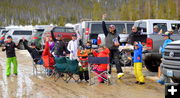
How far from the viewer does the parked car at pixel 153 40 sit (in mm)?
11255

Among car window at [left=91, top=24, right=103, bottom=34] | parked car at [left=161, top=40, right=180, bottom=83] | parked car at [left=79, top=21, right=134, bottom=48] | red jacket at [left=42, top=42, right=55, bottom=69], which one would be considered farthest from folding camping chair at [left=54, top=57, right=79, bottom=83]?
car window at [left=91, top=24, right=103, bottom=34]

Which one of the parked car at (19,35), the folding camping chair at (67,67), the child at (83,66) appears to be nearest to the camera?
the folding camping chair at (67,67)

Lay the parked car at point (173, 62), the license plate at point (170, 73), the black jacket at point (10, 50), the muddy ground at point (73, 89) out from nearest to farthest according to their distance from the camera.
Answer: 1. the parked car at point (173, 62)
2. the license plate at point (170, 73)
3. the muddy ground at point (73, 89)
4. the black jacket at point (10, 50)

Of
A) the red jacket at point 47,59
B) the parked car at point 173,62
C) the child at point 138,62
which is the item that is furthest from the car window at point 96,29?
the parked car at point 173,62

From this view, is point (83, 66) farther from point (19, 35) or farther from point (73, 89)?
point (19, 35)

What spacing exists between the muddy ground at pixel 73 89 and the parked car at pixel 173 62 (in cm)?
146

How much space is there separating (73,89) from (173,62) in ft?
11.2

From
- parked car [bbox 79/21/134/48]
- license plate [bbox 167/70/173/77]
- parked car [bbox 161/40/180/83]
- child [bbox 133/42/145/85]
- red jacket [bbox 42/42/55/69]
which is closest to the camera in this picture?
parked car [bbox 161/40/180/83]

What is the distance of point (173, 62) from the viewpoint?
22.3 ft

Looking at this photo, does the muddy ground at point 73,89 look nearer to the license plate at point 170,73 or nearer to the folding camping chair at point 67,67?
the folding camping chair at point 67,67

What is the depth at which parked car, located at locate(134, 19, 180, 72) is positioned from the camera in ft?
36.9

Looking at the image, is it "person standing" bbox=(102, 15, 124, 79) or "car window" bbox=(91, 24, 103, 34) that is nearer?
"person standing" bbox=(102, 15, 124, 79)

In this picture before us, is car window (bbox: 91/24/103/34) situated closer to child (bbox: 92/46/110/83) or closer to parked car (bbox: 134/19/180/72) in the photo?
parked car (bbox: 134/19/180/72)

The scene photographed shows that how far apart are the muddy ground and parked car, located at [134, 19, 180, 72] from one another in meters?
0.93
